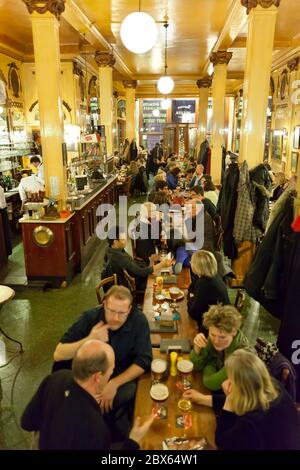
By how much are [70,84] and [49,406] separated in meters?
9.35

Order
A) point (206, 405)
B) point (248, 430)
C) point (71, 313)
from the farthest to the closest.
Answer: point (71, 313)
point (206, 405)
point (248, 430)

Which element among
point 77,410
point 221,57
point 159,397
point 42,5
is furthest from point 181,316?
point 221,57

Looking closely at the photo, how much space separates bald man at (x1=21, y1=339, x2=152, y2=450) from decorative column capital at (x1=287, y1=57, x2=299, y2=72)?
982cm

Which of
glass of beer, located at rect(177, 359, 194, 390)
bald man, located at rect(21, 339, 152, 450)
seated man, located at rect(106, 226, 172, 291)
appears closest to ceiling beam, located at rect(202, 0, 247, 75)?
seated man, located at rect(106, 226, 172, 291)

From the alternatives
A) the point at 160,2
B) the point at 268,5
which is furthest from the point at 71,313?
the point at 160,2

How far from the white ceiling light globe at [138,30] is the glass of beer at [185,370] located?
9.33 feet

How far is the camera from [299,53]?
30.4ft

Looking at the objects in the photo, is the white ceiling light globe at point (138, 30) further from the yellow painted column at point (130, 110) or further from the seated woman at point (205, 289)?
the yellow painted column at point (130, 110)

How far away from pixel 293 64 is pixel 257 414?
1000 centimetres

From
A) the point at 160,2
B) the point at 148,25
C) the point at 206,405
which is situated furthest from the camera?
the point at 160,2

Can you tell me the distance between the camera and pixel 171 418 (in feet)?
6.73

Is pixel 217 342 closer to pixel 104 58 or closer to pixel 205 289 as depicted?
pixel 205 289

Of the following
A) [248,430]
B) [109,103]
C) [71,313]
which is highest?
[109,103]

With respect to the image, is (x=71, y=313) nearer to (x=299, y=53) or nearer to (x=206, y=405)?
(x=206, y=405)
